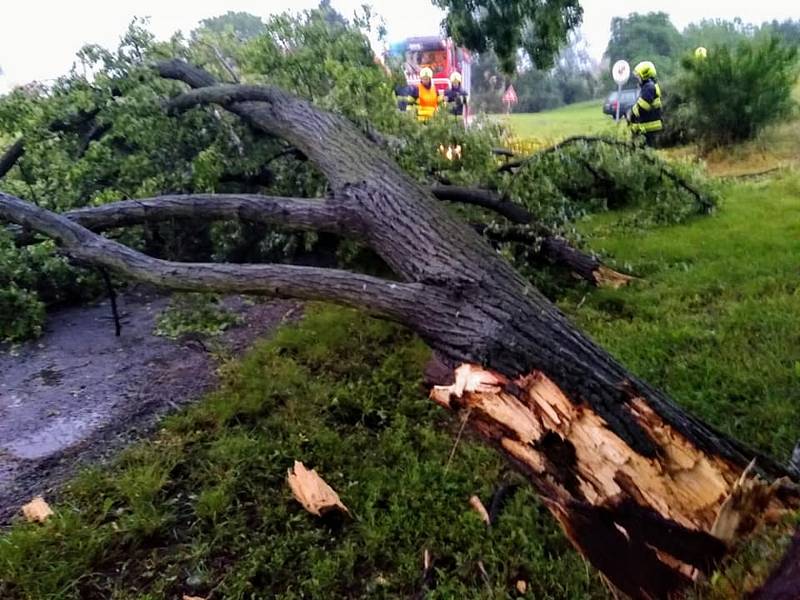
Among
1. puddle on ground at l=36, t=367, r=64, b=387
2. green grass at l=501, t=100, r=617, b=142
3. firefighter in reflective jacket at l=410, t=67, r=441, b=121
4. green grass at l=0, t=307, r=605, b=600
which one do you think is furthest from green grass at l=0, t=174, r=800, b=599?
firefighter in reflective jacket at l=410, t=67, r=441, b=121

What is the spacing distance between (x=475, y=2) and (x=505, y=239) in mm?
1551

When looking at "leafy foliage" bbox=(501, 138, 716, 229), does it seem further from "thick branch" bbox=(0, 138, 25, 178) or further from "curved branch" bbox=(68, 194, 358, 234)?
"thick branch" bbox=(0, 138, 25, 178)

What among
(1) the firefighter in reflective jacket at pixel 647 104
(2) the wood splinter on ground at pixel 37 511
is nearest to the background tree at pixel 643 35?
(1) the firefighter in reflective jacket at pixel 647 104

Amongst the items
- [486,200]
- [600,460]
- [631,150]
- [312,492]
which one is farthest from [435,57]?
[600,460]

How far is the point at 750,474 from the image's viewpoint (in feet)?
7.14

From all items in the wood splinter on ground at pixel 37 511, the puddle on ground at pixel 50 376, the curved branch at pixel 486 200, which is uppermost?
the curved branch at pixel 486 200

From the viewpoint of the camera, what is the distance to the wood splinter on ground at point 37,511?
283cm

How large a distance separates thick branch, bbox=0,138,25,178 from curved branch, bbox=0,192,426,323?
2.01m

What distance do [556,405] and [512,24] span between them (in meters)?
2.89

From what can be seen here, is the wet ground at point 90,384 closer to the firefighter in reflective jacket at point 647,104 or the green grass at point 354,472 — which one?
the green grass at point 354,472

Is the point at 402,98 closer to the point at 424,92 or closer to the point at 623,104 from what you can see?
the point at 424,92

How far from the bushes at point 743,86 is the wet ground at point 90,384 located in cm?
770

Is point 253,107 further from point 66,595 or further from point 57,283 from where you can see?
point 66,595

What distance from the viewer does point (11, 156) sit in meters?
5.34
